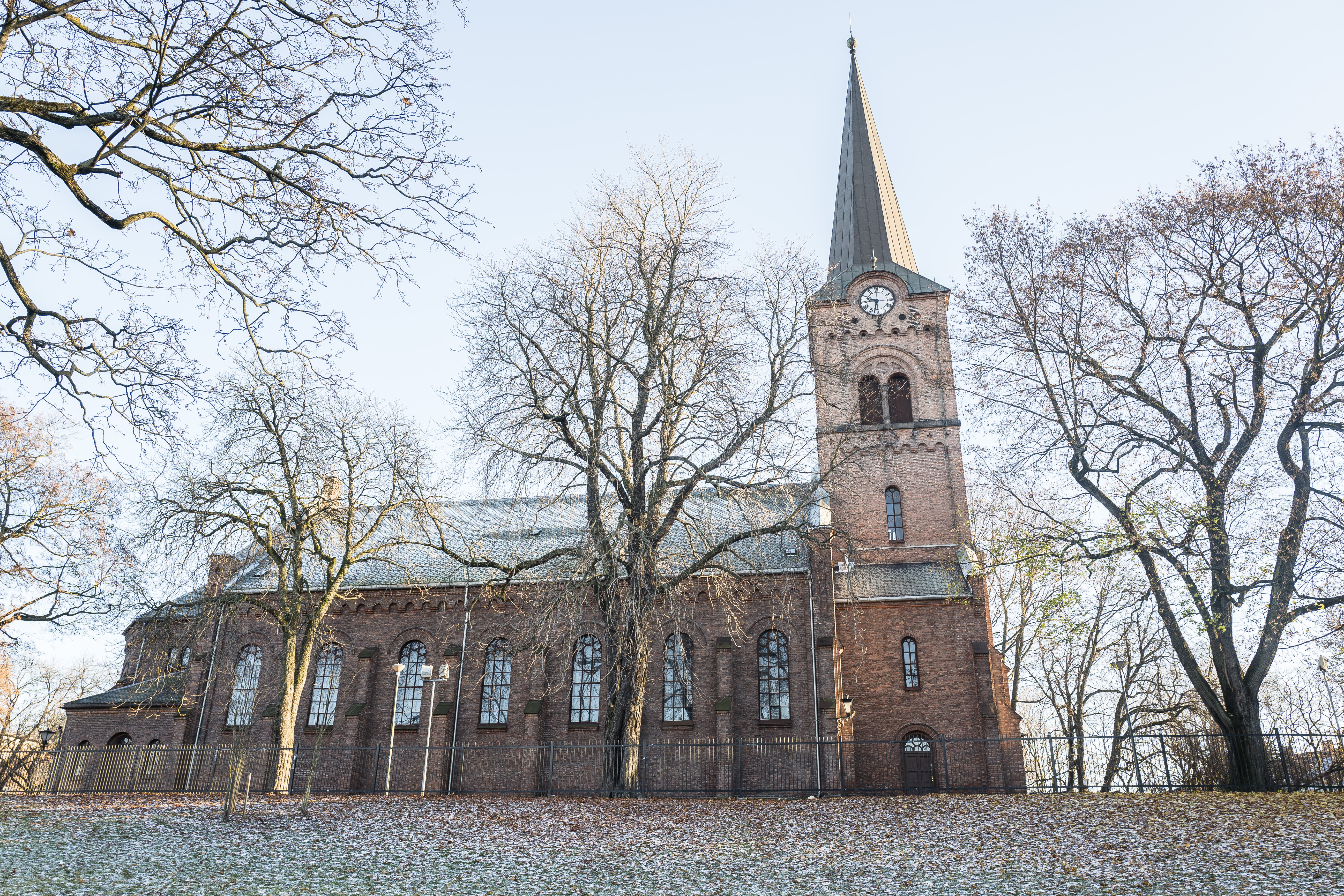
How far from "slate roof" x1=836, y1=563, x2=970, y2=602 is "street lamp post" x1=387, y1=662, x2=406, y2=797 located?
43.4 feet

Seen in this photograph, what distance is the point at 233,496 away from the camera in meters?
22.9

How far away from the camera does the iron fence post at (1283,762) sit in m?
19.4

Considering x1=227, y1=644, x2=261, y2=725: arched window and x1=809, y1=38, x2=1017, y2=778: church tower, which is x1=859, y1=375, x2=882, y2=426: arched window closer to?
x1=809, y1=38, x2=1017, y2=778: church tower

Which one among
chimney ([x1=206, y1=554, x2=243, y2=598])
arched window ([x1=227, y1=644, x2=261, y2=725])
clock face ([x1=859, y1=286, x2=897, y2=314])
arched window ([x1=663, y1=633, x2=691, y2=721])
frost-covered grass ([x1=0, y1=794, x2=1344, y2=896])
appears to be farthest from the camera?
clock face ([x1=859, y1=286, x2=897, y2=314])

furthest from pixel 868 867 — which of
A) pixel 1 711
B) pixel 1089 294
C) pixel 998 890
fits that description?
pixel 1 711

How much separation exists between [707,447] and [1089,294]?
10189 mm

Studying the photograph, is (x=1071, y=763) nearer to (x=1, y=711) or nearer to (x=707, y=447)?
(x=707, y=447)

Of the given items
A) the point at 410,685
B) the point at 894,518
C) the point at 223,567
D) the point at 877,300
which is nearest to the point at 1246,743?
the point at 894,518

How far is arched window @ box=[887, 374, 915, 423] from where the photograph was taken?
105 ft

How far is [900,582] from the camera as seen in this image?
28797 mm

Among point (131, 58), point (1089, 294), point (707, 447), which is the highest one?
point (1089, 294)

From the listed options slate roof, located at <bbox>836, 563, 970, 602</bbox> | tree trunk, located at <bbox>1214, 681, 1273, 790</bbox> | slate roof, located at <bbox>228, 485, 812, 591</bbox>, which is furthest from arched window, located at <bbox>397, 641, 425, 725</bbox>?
tree trunk, located at <bbox>1214, 681, 1273, 790</bbox>

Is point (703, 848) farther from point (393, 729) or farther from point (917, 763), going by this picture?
point (917, 763)

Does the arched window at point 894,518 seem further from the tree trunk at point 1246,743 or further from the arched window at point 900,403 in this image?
the tree trunk at point 1246,743
